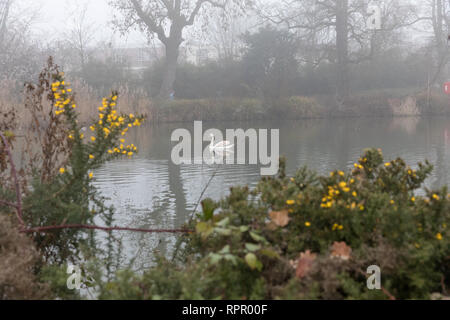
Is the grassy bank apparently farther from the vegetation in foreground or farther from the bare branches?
the vegetation in foreground

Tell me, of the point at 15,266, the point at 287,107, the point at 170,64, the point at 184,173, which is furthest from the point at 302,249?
the point at 170,64

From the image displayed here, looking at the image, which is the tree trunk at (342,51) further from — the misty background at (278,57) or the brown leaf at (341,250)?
the brown leaf at (341,250)

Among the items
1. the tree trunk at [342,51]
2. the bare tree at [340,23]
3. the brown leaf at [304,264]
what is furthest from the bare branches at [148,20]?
the brown leaf at [304,264]

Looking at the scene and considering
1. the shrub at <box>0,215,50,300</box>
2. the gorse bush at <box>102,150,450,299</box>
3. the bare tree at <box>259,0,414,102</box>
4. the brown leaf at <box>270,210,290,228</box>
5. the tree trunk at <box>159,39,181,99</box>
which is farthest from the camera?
the tree trunk at <box>159,39,181,99</box>

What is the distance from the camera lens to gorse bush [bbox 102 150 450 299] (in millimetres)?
2062

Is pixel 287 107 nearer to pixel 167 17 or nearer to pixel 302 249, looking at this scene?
pixel 167 17

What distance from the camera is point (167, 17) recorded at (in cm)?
2792

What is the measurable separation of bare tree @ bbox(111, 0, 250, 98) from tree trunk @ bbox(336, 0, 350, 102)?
217 inches

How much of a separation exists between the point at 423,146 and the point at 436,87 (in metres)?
20.8

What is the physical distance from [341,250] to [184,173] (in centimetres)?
658

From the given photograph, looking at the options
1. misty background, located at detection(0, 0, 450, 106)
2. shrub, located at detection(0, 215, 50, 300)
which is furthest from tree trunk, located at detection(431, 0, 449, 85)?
shrub, located at detection(0, 215, 50, 300)

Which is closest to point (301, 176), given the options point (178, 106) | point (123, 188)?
point (123, 188)

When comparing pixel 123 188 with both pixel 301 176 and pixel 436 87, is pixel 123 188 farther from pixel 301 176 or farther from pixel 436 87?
pixel 436 87

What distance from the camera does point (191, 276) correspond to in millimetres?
2025
